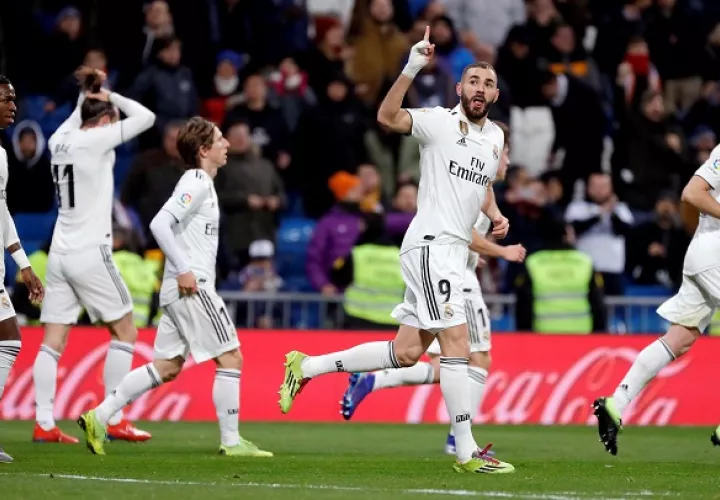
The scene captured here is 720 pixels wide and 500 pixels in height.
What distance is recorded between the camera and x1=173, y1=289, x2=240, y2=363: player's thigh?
1170cm

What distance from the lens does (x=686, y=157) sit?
21281 millimetres

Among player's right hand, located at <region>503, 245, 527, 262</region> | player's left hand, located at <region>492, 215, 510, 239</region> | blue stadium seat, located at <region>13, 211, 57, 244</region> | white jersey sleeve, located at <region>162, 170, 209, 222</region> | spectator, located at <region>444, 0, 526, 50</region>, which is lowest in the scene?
blue stadium seat, located at <region>13, 211, 57, 244</region>

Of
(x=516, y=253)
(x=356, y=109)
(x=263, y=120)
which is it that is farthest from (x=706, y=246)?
(x=263, y=120)

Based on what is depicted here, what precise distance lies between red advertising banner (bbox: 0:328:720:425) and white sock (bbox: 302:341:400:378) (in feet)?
19.3

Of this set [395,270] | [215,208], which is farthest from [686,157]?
[215,208]

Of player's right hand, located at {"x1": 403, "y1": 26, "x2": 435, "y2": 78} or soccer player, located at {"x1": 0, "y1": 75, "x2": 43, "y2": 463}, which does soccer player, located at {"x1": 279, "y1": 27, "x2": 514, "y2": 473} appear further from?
soccer player, located at {"x1": 0, "y1": 75, "x2": 43, "y2": 463}

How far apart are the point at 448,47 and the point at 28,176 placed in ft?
19.3

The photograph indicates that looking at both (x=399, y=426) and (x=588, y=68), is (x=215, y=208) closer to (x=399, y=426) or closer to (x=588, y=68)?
(x=399, y=426)

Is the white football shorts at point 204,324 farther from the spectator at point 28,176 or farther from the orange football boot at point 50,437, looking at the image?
the spectator at point 28,176

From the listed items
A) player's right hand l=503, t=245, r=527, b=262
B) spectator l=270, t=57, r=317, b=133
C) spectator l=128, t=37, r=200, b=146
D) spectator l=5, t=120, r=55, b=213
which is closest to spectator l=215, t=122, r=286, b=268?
spectator l=128, t=37, r=200, b=146

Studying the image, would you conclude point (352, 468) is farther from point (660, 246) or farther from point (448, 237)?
point (660, 246)

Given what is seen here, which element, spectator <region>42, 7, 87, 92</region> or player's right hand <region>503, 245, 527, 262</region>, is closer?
player's right hand <region>503, 245, 527, 262</region>

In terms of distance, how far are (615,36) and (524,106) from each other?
7.01 feet

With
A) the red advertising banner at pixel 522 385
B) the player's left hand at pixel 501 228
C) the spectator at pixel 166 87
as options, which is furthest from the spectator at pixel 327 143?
the player's left hand at pixel 501 228
